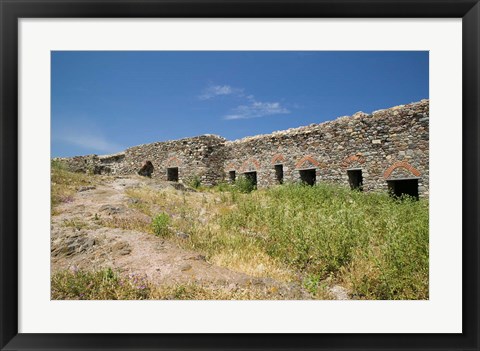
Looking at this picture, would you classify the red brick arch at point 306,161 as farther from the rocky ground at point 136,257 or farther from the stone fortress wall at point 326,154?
the rocky ground at point 136,257

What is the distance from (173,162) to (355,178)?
9.62m

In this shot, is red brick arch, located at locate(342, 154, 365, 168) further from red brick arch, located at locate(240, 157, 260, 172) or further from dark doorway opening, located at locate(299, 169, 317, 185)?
red brick arch, located at locate(240, 157, 260, 172)

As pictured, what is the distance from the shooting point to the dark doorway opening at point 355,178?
11.1 meters

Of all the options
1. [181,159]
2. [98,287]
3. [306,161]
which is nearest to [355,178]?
[306,161]

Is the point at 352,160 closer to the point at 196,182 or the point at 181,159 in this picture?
the point at 196,182

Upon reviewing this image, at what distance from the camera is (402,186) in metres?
11.0

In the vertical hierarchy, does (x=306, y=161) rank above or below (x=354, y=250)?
above

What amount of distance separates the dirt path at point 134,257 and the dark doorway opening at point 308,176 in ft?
29.4

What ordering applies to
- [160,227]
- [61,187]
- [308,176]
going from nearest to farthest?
[160,227], [61,187], [308,176]
